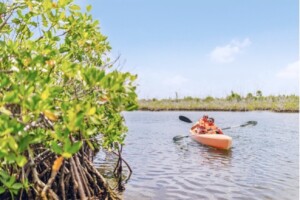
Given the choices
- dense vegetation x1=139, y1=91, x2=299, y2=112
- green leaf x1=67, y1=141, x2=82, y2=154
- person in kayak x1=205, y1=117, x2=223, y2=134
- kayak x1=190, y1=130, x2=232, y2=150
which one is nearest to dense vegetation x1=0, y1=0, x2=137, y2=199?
green leaf x1=67, y1=141, x2=82, y2=154

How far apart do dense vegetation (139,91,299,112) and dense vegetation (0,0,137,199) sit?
3552cm

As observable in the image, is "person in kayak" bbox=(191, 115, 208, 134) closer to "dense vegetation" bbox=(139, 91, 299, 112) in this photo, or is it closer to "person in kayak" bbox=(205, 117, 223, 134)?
"person in kayak" bbox=(205, 117, 223, 134)

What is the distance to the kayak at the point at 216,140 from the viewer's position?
14038mm

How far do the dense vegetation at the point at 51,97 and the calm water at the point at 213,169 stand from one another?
2.56 metres

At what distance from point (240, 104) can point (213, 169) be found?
108 ft


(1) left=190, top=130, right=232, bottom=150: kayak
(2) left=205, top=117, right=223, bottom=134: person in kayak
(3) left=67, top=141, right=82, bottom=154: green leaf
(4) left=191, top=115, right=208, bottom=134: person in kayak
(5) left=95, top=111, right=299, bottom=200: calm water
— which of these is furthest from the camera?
(4) left=191, top=115, right=208, bottom=134: person in kayak

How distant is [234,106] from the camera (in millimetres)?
42344

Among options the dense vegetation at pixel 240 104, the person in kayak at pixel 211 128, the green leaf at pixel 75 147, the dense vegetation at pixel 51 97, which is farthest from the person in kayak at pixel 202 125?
the dense vegetation at pixel 240 104

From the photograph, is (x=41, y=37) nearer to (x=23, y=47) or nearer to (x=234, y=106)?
(x=23, y=47)

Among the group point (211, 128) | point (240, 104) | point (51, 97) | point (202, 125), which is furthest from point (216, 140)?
point (240, 104)

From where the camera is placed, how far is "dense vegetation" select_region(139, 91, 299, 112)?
3982 cm

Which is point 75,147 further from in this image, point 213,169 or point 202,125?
point 202,125

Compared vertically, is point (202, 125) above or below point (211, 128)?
above

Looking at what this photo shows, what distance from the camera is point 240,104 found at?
140 ft
